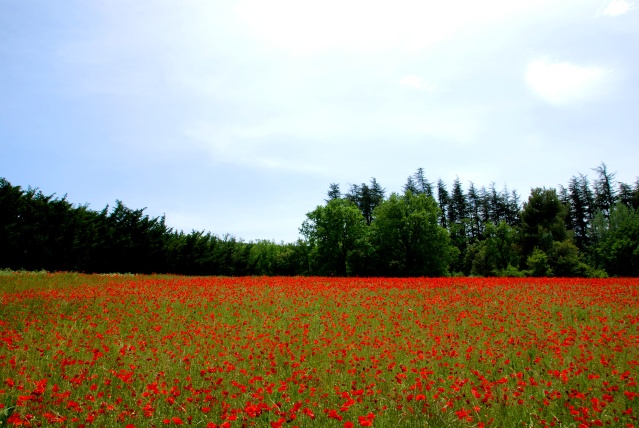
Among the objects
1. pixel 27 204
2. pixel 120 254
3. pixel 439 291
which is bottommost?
pixel 439 291

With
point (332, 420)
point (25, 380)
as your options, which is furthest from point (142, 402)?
point (332, 420)

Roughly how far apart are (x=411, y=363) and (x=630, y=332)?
6.45 meters

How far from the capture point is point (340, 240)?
4791 centimetres

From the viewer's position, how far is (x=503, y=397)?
5.64 meters

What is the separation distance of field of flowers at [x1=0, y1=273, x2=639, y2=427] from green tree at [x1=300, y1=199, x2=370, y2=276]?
30710mm

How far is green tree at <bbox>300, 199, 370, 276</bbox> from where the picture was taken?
4756 cm

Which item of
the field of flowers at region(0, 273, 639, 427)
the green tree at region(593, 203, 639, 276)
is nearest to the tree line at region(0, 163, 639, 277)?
the green tree at region(593, 203, 639, 276)

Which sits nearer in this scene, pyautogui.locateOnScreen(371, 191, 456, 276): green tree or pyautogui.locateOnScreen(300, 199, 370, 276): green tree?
pyautogui.locateOnScreen(371, 191, 456, 276): green tree

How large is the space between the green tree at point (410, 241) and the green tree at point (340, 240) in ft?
7.85

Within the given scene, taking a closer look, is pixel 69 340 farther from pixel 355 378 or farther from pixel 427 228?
pixel 427 228

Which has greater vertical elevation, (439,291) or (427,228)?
(427,228)

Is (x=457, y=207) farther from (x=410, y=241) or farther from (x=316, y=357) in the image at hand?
(x=316, y=357)

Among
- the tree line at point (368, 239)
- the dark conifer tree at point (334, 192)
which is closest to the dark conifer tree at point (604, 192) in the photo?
the tree line at point (368, 239)

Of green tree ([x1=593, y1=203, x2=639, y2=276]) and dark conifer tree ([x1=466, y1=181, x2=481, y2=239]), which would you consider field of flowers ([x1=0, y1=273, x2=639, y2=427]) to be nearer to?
green tree ([x1=593, y1=203, x2=639, y2=276])
